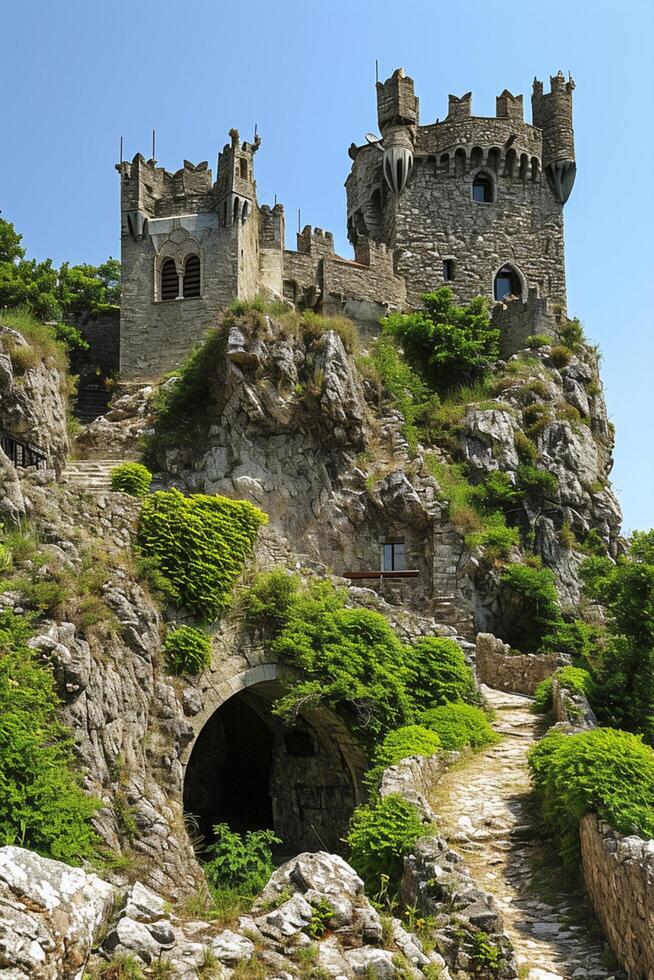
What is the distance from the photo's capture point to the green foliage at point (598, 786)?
11875 millimetres

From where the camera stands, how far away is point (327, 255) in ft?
111

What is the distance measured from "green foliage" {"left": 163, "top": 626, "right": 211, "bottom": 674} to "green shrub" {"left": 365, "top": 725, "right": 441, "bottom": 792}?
10.2 feet

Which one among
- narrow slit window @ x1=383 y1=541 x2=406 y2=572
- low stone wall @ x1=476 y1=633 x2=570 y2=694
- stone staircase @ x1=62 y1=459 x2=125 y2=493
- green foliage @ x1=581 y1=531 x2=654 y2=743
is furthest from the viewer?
narrow slit window @ x1=383 y1=541 x2=406 y2=572

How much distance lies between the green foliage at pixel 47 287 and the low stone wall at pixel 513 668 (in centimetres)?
1662

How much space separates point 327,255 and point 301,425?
22.9ft

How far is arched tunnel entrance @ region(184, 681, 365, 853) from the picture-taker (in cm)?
1956

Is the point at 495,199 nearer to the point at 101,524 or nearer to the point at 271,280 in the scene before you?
the point at 271,280

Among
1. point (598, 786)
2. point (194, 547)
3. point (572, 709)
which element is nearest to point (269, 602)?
point (194, 547)

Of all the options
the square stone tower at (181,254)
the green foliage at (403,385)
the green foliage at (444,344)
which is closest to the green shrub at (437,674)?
the green foliage at (403,385)

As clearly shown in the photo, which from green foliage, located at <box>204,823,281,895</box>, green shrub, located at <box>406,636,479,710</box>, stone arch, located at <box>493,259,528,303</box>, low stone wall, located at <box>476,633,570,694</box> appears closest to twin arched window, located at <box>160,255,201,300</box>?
stone arch, located at <box>493,259,528,303</box>

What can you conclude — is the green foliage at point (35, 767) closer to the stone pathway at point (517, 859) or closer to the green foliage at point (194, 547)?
the green foliage at point (194, 547)

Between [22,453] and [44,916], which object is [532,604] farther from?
[44,916]

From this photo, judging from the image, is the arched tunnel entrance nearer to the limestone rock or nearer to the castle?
the castle

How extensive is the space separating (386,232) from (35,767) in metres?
28.2
